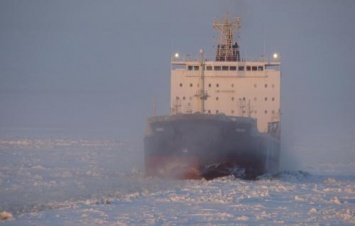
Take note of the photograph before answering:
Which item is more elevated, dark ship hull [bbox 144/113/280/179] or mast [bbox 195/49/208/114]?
mast [bbox 195/49/208/114]

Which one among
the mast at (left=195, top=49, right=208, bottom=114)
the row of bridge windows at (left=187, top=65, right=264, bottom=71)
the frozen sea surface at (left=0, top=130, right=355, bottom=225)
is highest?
the row of bridge windows at (left=187, top=65, right=264, bottom=71)

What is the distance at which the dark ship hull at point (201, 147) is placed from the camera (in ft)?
77.5

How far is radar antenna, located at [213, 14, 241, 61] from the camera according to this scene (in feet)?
110

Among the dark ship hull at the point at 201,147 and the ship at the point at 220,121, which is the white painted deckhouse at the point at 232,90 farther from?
the dark ship hull at the point at 201,147

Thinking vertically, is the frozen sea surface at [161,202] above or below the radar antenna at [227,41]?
below

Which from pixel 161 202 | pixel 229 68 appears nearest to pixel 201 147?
pixel 229 68

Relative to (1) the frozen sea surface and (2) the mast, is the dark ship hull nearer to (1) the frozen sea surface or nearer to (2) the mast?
(1) the frozen sea surface

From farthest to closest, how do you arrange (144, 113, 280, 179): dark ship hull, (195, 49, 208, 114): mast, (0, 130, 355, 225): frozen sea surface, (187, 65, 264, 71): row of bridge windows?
(187, 65, 264, 71): row of bridge windows, (195, 49, 208, 114): mast, (144, 113, 280, 179): dark ship hull, (0, 130, 355, 225): frozen sea surface

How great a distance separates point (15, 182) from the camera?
21422 millimetres

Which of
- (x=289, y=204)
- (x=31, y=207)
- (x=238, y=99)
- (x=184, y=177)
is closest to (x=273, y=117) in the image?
(x=238, y=99)

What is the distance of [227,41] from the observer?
111 feet

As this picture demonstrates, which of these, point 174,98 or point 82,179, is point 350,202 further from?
point 174,98

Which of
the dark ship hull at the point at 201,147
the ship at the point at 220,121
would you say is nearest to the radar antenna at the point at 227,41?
the ship at the point at 220,121

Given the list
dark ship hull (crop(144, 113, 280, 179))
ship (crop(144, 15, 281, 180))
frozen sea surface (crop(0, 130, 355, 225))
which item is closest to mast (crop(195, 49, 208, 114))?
ship (crop(144, 15, 281, 180))
